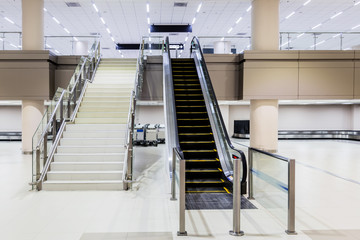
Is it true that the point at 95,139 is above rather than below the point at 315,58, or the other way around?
below

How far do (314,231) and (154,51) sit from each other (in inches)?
471

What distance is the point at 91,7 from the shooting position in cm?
1647

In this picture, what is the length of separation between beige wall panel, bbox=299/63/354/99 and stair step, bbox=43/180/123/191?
9.08m

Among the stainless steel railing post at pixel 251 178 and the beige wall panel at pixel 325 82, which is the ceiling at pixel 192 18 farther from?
the stainless steel railing post at pixel 251 178

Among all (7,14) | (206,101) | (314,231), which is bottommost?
(314,231)

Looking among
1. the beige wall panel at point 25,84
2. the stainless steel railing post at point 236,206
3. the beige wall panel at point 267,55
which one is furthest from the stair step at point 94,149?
the beige wall panel at point 267,55

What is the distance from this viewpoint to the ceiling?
15.5 meters

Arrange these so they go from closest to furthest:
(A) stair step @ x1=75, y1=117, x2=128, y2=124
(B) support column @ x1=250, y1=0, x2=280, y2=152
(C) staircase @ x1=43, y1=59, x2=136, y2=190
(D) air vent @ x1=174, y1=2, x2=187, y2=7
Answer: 1. (C) staircase @ x1=43, y1=59, x2=136, y2=190
2. (A) stair step @ x1=75, y1=117, x2=128, y2=124
3. (B) support column @ x1=250, y1=0, x2=280, y2=152
4. (D) air vent @ x1=174, y1=2, x2=187, y2=7

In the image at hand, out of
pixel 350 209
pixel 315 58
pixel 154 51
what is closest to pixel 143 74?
pixel 154 51

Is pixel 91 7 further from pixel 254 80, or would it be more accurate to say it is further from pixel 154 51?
pixel 254 80

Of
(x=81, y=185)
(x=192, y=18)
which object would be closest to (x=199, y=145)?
(x=81, y=185)

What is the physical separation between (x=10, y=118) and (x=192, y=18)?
14474mm

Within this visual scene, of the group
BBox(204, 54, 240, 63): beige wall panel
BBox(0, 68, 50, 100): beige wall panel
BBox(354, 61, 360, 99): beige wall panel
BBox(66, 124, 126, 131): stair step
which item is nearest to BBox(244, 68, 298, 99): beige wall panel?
BBox(204, 54, 240, 63): beige wall panel

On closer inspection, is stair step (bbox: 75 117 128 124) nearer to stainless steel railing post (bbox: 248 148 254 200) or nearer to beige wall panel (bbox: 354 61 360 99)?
stainless steel railing post (bbox: 248 148 254 200)
